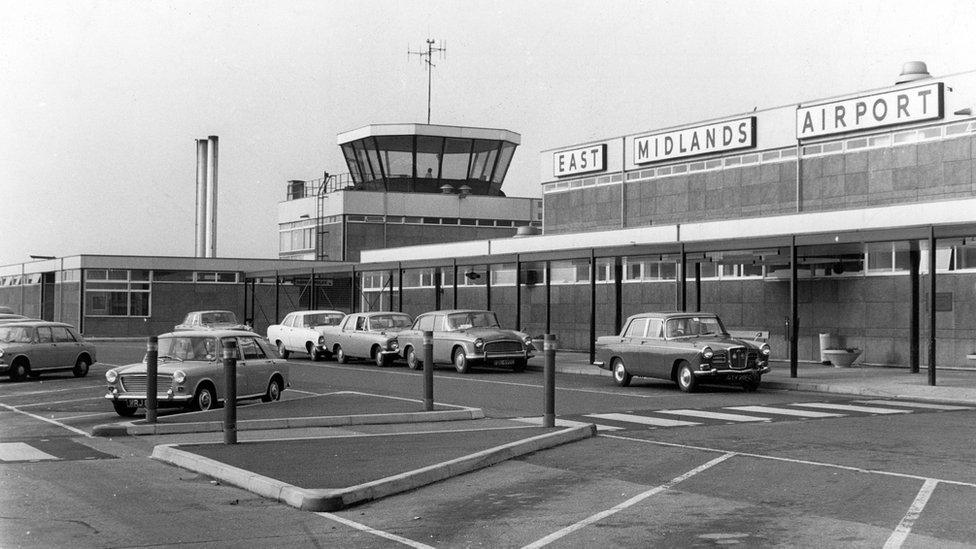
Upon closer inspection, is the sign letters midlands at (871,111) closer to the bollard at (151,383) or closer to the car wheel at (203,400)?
the car wheel at (203,400)

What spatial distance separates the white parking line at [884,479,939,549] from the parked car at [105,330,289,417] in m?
11.4

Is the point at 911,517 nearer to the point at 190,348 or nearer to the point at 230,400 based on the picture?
the point at 230,400

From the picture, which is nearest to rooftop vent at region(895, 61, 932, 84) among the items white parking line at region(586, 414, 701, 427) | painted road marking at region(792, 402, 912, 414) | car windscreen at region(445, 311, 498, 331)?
car windscreen at region(445, 311, 498, 331)

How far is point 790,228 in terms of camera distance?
34.7m

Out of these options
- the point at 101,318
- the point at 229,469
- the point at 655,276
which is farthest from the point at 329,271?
the point at 229,469

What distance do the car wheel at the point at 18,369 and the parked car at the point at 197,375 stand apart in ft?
33.1

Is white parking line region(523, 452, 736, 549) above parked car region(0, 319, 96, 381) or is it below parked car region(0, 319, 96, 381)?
below

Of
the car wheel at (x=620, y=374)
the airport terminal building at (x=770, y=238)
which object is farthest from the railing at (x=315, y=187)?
the car wheel at (x=620, y=374)

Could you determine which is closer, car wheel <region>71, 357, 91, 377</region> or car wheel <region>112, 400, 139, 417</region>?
car wheel <region>112, 400, 139, 417</region>

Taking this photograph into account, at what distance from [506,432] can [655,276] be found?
2803 centimetres

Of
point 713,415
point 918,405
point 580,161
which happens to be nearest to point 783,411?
point 713,415

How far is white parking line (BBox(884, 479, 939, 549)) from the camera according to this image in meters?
8.48

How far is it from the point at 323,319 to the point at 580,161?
48.1 ft

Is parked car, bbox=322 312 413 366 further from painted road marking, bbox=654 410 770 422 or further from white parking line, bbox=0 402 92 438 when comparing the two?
painted road marking, bbox=654 410 770 422
